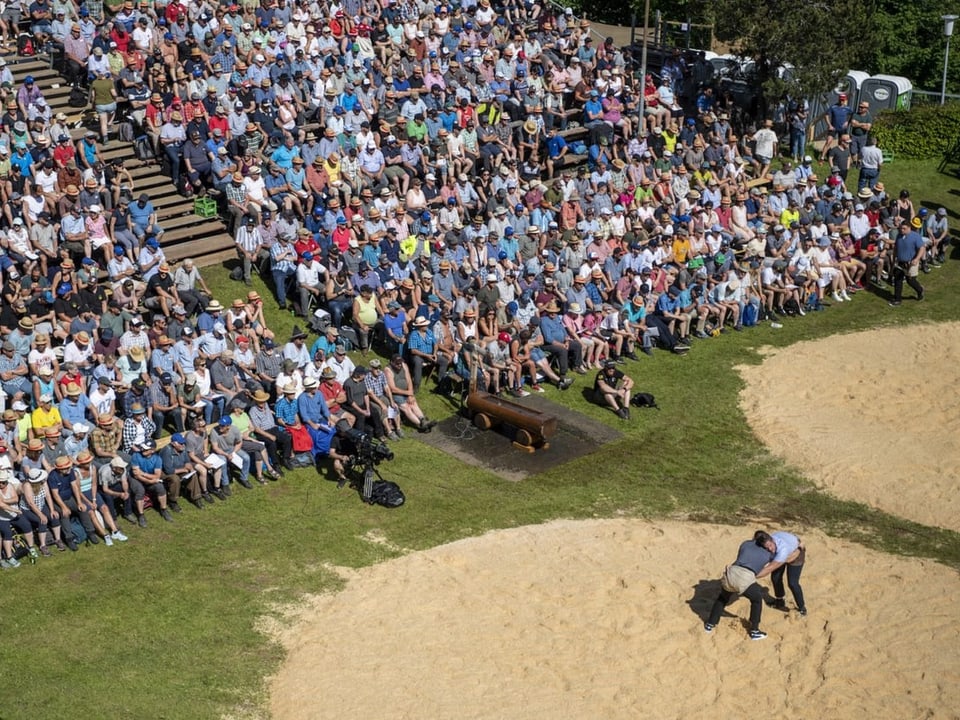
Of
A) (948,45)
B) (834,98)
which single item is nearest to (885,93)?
(834,98)

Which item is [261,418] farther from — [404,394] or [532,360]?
[532,360]

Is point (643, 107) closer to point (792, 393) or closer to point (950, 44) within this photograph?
point (792, 393)

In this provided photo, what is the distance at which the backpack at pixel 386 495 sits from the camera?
19.1 m

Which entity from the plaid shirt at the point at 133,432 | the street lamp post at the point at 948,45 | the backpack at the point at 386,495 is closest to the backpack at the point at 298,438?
the backpack at the point at 386,495

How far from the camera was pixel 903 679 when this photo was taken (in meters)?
15.1

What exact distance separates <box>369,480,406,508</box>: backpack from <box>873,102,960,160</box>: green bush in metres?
20.0

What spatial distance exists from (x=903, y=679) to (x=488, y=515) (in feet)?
20.7

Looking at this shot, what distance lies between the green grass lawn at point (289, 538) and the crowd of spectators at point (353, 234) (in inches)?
27.1

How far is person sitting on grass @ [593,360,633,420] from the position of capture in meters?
22.3

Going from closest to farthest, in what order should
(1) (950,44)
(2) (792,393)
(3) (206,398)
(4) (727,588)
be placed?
(4) (727,588) < (3) (206,398) < (2) (792,393) < (1) (950,44)

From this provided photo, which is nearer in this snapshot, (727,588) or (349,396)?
(727,588)

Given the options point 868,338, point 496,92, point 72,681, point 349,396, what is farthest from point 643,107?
point 72,681

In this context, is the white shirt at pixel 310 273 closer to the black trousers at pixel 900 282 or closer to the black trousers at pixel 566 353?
the black trousers at pixel 566 353

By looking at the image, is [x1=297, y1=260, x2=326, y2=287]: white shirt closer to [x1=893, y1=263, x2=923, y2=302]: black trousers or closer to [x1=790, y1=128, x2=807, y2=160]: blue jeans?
[x1=893, y1=263, x2=923, y2=302]: black trousers
